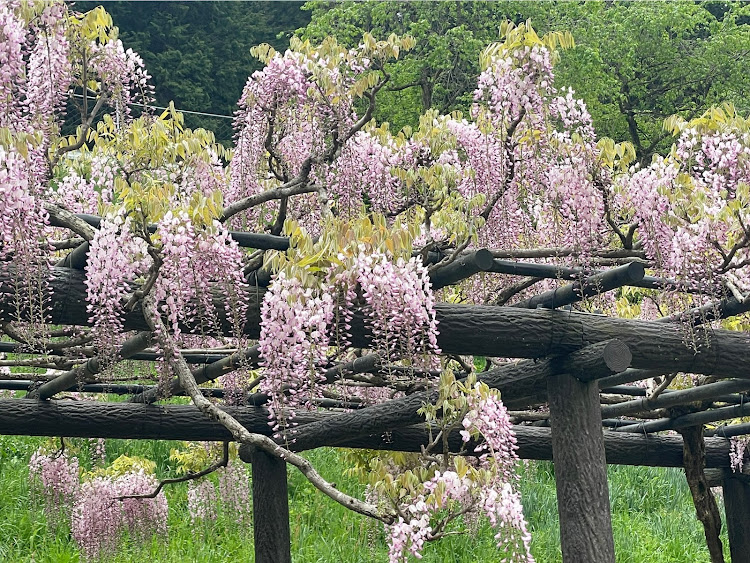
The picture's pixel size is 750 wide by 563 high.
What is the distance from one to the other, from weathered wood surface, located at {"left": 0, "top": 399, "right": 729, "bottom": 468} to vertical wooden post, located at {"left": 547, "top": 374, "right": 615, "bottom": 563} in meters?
1.01

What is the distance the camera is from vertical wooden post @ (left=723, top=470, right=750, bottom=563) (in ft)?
18.6

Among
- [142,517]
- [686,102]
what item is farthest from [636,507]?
[686,102]

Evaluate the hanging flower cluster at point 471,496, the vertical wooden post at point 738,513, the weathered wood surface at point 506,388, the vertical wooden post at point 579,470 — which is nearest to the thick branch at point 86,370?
the weathered wood surface at point 506,388

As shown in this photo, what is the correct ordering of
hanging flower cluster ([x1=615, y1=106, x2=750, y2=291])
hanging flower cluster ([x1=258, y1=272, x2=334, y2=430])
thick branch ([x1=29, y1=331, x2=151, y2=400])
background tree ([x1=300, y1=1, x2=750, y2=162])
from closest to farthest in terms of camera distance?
hanging flower cluster ([x1=258, y1=272, x2=334, y2=430])
thick branch ([x1=29, y1=331, x2=151, y2=400])
hanging flower cluster ([x1=615, y1=106, x2=750, y2=291])
background tree ([x1=300, y1=1, x2=750, y2=162])

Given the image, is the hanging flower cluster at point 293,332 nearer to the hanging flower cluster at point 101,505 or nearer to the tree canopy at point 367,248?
the tree canopy at point 367,248

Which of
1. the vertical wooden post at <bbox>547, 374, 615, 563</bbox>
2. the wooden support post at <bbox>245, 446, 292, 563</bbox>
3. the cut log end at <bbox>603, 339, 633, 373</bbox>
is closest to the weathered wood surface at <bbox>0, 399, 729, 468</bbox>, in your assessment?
the wooden support post at <bbox>245, 446, 292, 563</bbox>

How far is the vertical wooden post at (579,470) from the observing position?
11.9ft

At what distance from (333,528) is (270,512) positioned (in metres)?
2.40

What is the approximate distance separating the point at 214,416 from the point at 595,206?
175cm

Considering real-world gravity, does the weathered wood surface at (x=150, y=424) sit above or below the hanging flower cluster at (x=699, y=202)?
below

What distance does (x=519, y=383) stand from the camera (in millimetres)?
3781

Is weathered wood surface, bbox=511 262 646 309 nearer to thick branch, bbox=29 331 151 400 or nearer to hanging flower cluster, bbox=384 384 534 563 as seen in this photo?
hanging flower cluster, bbox=384 384 534 563

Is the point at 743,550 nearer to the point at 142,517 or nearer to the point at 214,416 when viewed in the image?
the point at 142,517

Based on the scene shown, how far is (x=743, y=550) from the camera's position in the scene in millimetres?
5688
